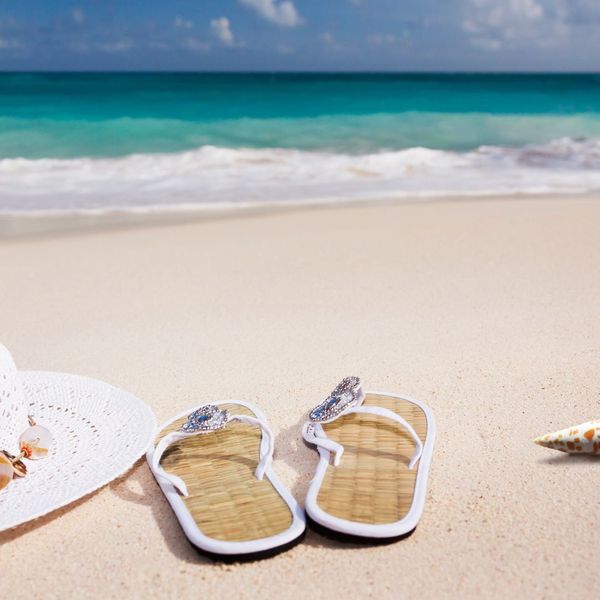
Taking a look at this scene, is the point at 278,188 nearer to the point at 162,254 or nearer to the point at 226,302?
the point at 162,254

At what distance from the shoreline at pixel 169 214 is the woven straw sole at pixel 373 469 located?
4025 millimetres

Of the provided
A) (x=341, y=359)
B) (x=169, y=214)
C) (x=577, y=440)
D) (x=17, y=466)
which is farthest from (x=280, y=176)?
(x=17, y=466)

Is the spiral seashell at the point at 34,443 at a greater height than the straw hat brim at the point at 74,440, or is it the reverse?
the spiral seashell at the point at 34,443

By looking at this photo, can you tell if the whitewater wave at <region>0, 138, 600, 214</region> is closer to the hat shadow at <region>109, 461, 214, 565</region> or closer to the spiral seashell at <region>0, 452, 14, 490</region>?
the hat shadow at <region>109, 461, 214, 565</region>

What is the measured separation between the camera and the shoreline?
570 cm

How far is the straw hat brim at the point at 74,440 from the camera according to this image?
1605 mm

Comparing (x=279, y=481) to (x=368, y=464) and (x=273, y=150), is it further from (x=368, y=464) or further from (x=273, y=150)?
(x=273, y=150)

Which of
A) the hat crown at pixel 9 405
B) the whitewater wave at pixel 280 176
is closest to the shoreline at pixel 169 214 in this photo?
the whitewater wave at pixel 280 176

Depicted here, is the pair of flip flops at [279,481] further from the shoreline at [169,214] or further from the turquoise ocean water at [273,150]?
the turquoise ocean water at [273,150]

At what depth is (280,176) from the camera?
30.5 feet

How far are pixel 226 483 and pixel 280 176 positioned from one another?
25.7 ft

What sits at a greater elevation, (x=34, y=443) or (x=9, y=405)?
(x=9, y=405)

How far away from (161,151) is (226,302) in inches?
367

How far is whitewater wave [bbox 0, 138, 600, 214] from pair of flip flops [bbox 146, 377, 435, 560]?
16.3 ft
